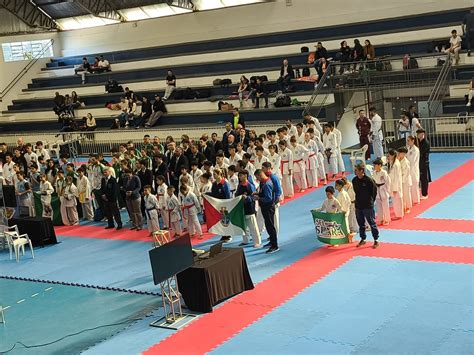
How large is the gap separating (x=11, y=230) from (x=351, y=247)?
29.0 feet

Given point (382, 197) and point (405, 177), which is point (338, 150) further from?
point (382, 197)

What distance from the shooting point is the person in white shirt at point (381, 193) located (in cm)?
1409

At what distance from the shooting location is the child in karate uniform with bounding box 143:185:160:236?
15492mm

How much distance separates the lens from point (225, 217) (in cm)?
1424

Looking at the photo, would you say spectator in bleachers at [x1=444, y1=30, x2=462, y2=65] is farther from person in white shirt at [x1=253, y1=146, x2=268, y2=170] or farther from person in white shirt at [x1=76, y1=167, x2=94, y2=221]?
person in white shirt at [x1=76, y1=167, x2=94, y2=221]

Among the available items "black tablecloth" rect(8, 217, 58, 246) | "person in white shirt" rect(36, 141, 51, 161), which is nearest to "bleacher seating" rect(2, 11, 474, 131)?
"person in white shirt" rect(36, 141, 51, 161)

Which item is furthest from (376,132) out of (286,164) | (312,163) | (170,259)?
(170,259)

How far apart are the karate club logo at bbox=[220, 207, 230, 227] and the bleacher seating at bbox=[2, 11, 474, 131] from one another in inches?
485

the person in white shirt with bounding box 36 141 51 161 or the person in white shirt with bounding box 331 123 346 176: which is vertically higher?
the person in white shirt with bounding box 36 141 51 161

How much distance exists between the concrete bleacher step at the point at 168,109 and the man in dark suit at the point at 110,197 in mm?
10895

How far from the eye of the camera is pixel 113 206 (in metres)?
17.4

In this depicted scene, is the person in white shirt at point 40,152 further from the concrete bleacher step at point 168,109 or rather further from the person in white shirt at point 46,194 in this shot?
the concrete bleacher step at point 168,109

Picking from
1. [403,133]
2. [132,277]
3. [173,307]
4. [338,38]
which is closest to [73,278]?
[132,277]

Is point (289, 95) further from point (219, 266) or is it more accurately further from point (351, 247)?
point (219, 266)
